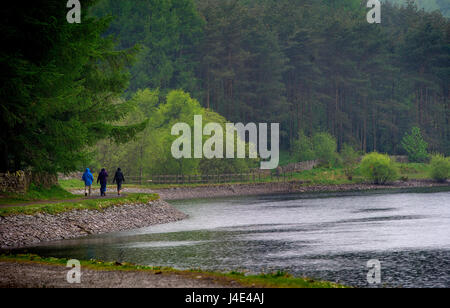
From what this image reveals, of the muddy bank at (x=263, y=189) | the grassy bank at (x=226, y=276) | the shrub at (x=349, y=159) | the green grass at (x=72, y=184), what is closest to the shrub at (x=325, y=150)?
the shrub at (x=349, y=159)

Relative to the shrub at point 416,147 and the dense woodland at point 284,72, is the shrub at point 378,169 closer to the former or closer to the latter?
the dense woodland at point 284,72

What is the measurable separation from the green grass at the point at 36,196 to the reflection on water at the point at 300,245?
631 cm

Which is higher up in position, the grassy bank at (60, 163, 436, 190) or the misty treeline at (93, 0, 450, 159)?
the misty treeline at (93, 0, 450, 159)

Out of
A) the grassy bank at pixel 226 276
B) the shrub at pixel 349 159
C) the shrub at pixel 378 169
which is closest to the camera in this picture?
the grassy bank at pixel 226 276

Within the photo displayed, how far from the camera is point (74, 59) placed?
3806 cm

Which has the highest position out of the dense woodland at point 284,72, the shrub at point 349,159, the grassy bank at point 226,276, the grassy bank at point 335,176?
the dense woodland at point 284,72

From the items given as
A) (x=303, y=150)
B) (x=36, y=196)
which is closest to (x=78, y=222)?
(x=36, y=196)

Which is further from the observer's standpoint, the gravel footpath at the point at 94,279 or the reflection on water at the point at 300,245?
the reflection on water at the point at 300,245

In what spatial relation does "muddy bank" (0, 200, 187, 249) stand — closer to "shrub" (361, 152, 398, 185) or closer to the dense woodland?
the dense woodland

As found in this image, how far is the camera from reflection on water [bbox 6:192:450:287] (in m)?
23.4

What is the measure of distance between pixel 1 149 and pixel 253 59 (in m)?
81.1

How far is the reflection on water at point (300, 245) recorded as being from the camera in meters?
23.4

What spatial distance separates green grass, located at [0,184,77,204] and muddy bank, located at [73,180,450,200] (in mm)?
30853

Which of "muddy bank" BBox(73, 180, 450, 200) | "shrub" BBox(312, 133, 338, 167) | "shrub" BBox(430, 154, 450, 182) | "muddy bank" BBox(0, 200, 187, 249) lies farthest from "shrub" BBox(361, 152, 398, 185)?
"muddy bank" BBox(0, 200, 187, 249)
